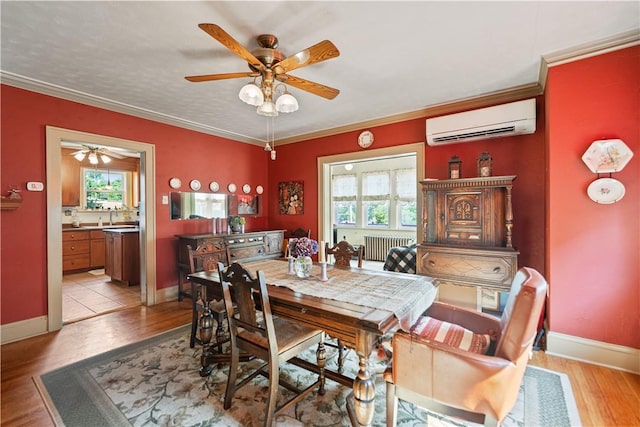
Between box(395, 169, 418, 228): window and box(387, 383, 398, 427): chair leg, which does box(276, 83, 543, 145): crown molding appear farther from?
box(387, 383, 398, 427): chair leg

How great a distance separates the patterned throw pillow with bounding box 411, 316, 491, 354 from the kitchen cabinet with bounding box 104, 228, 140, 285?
187 inches

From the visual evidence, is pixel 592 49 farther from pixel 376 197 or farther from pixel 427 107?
pixel 376 197

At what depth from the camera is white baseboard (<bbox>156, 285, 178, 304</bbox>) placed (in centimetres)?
385

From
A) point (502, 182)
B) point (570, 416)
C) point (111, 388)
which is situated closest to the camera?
point (570, 416)

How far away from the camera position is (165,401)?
6.12 ft

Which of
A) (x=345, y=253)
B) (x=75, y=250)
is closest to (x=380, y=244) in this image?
(x=345, y=253)

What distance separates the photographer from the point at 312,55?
1774mm

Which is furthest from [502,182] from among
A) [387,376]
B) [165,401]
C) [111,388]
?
[111,388]

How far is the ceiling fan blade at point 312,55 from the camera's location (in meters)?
1.66

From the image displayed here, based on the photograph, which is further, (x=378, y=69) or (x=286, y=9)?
(x=378, y=69)

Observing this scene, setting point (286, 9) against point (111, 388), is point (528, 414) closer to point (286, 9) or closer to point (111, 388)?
point (111, 388)

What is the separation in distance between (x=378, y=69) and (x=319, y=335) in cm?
235

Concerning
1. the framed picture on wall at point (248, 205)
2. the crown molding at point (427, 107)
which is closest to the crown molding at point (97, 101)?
the crown molding at point (427, 107)

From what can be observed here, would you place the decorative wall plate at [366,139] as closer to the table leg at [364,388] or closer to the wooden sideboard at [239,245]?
the wooden sideboard at [239,245]
